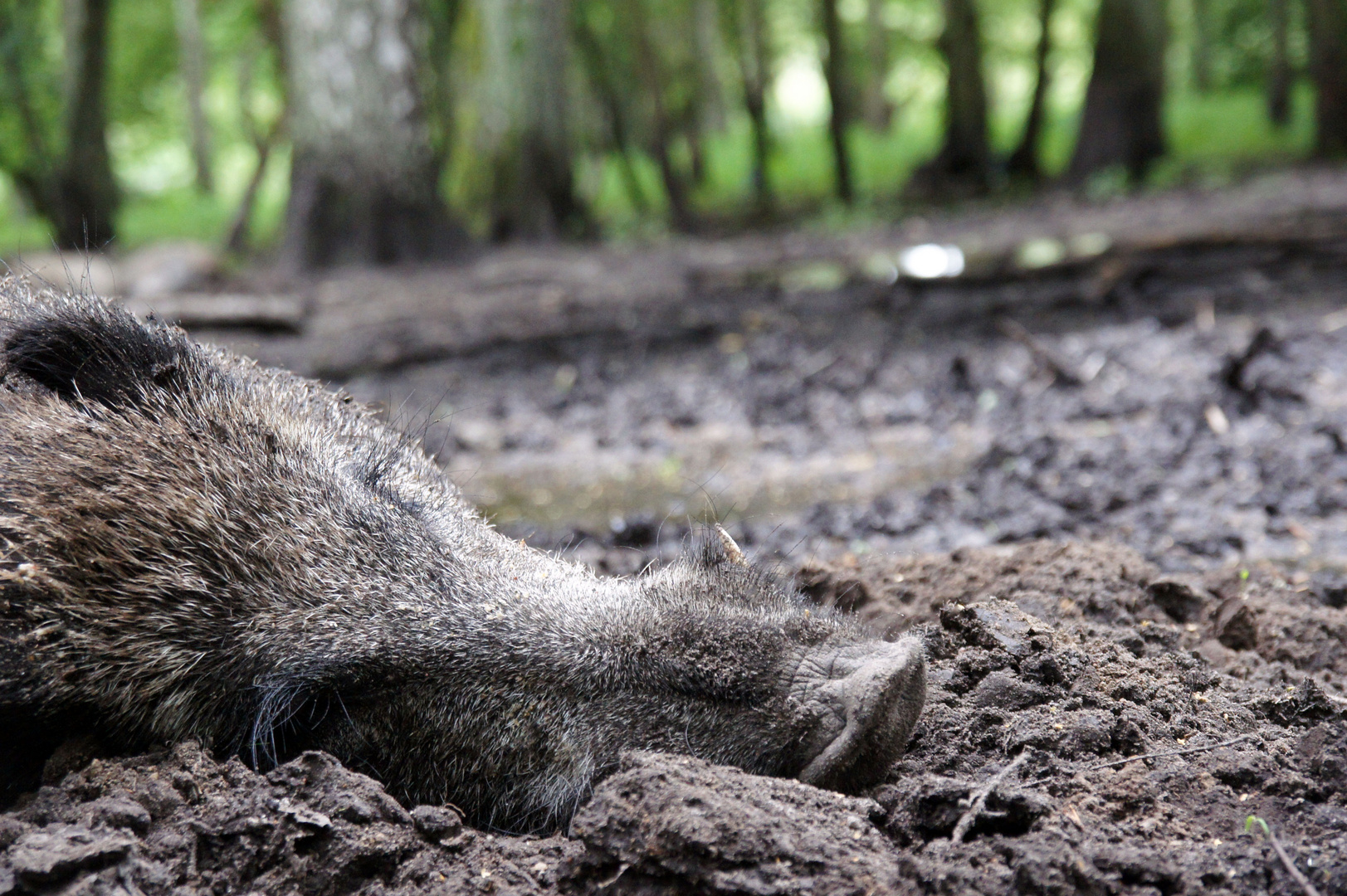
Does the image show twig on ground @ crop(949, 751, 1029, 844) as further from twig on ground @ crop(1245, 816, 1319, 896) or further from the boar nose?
twig on ground @ crop(1245, 816, 1319, 896)

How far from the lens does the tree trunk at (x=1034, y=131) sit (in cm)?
1814

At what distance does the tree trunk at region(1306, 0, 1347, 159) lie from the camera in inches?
639

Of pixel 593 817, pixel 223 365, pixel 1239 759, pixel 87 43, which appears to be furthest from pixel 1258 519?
pixel 87 43

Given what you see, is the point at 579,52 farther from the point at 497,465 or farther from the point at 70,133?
the point at 497,465

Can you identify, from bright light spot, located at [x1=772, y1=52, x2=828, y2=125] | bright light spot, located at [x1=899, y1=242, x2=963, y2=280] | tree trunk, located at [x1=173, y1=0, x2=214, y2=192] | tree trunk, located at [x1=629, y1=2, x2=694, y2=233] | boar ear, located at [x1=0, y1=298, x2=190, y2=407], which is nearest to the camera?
boar ear, located at [x1=0, y1=298, x2=190, y2=407]

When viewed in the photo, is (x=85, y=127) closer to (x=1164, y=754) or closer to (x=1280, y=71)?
(x=1164, y=754)

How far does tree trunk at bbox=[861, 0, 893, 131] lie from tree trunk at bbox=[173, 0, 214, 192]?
14798 millimetres

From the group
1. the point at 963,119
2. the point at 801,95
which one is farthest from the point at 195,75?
the point at 801,95

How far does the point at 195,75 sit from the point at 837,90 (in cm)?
1292

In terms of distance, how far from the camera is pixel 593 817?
184cm

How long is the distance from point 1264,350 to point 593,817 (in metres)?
4.98

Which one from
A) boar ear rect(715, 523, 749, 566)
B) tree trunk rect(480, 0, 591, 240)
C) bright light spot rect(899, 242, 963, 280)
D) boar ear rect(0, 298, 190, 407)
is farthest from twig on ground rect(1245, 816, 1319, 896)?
tree trunk rect(480, 0, 591, 240)

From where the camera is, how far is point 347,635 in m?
2.23

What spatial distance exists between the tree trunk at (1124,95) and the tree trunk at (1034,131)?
0.80 meters
